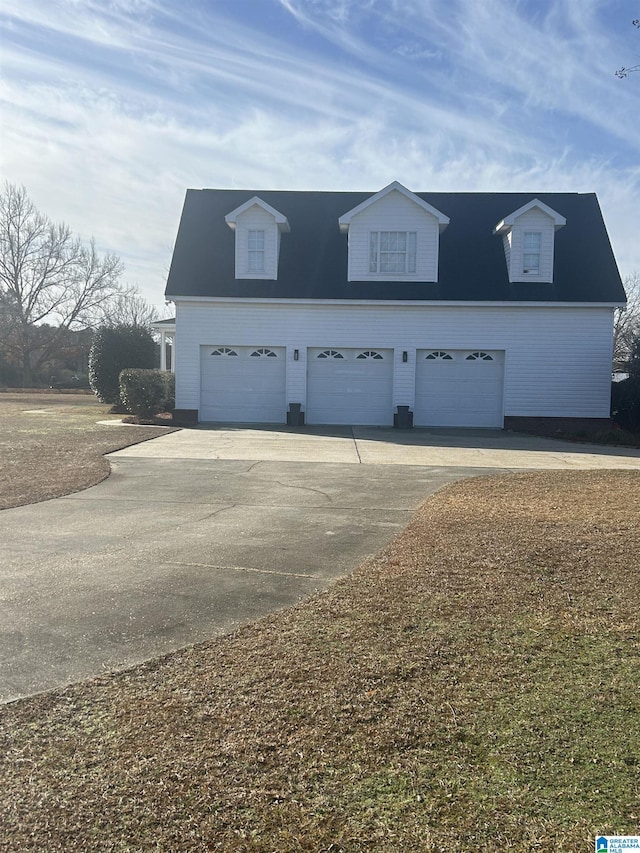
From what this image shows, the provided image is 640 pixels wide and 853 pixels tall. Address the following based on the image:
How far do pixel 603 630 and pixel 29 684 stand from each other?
3654 millimetres

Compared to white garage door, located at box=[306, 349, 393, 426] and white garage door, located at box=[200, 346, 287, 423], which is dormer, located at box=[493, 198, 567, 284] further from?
white garage door, located at box=[200, 346, 287, 423]

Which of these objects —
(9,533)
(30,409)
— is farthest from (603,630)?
(30,409)

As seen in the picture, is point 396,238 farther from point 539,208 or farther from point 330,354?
point 539,208

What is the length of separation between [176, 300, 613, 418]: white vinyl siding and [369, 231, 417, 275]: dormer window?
4.97ft

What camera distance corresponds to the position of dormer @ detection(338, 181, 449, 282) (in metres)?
20.0

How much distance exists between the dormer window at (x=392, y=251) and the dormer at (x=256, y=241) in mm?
3226

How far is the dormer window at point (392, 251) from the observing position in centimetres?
2011

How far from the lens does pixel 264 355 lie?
20.1m

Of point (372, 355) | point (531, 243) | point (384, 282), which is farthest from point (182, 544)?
point (531, 243)

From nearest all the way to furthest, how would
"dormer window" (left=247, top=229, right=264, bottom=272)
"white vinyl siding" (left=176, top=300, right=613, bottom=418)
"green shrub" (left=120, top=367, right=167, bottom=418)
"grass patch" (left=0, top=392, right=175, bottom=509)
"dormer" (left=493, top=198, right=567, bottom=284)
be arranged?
1. "grass patch" (left=0, top=392, right=175, bottom=509)
2. "white vinyl siding" (left=176, top=300, right=613, bottom=418)
3. "dormer" (left=493, top=198, right=567, bottom=284)
4. "green shrub" (left=120, top=367, right=167, bottom=418)
5. "dormer window" (left=247, top=229, right=264, bottom=272)

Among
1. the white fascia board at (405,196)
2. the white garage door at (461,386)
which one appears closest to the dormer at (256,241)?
the white fascia board at (405,196)

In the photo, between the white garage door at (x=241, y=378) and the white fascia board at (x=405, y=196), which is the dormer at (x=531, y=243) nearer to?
the white fascia board at (x=405, y=196)

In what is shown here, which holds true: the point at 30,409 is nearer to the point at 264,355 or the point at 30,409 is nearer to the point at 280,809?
the point at 264,355

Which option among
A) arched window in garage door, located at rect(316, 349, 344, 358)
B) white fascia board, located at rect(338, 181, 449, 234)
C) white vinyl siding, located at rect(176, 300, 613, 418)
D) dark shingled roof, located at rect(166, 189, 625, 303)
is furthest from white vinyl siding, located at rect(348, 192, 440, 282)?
arched window in garage door, located at rect(316, 349, 344, 358)
